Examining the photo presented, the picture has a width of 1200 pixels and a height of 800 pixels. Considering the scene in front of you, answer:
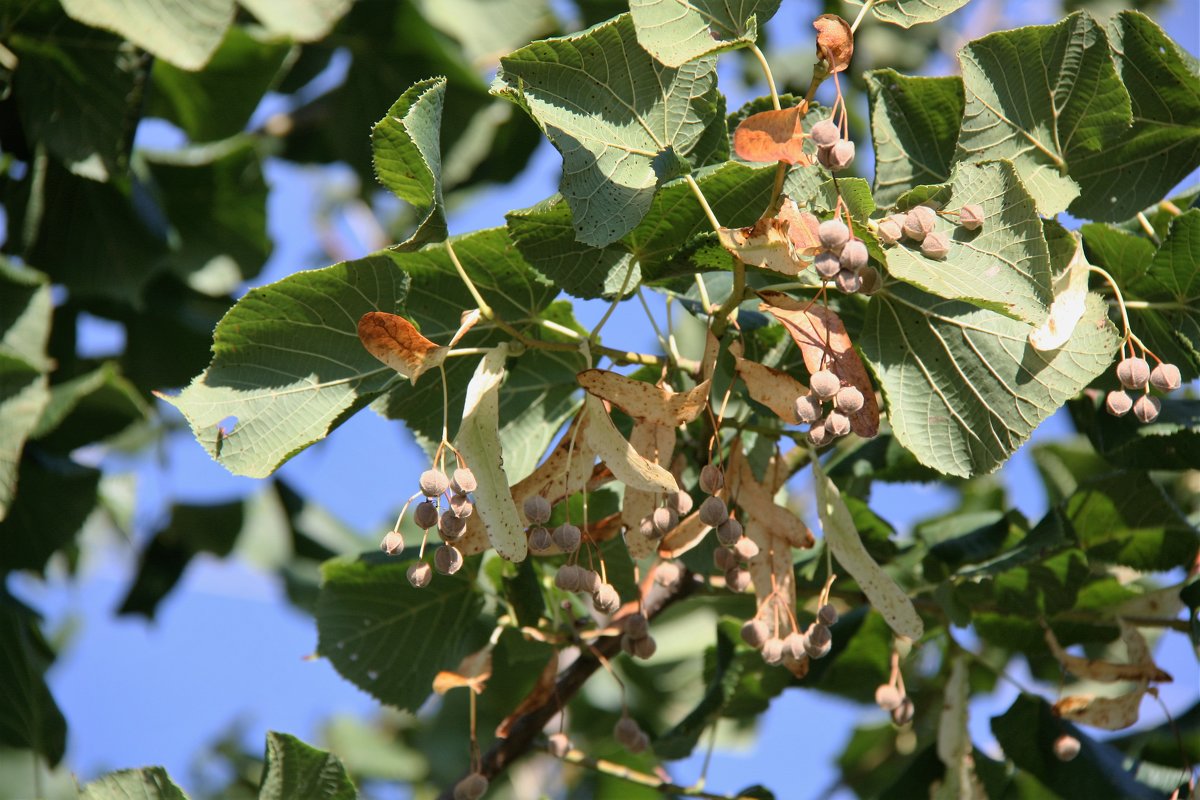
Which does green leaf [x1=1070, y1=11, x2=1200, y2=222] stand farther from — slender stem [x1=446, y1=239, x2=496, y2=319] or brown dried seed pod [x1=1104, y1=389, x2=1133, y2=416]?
slender stem [x1=446, y1=239, x2=496, y2=319]

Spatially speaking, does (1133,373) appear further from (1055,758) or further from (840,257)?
(1055,758)

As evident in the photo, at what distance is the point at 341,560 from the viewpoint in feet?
5.38

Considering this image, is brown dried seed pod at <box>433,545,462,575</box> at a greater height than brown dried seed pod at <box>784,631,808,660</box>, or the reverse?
brown dried seed pod at <box>433,545,462,575</box>

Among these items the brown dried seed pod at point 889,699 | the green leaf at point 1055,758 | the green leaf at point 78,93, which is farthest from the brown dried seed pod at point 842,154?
the green leaf at point 78,93

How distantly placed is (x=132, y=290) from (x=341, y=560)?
2.28 ft

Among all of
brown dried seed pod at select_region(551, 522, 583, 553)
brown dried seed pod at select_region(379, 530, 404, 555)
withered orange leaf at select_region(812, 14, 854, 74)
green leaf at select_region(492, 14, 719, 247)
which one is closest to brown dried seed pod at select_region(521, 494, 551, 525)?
brown dried seed pod at select_region(551, 522, 583, 553)

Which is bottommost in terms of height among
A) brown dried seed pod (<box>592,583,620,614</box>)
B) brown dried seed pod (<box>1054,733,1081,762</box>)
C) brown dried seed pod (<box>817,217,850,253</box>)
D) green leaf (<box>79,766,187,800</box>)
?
brown dried seed pod (<box>1054,733,1081,762</box>)

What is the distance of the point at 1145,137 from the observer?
137 centimetres

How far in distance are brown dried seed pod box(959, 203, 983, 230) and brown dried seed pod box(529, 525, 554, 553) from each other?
49cm

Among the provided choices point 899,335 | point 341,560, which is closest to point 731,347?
point 899,335

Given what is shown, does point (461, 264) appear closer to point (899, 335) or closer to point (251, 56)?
point (899, 335)

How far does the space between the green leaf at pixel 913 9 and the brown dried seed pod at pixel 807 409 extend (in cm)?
37

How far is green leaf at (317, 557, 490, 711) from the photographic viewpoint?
1639 mm

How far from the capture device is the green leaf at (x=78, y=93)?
1.78 m
